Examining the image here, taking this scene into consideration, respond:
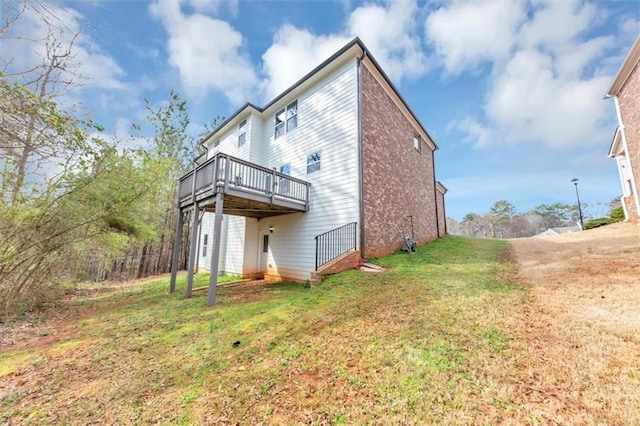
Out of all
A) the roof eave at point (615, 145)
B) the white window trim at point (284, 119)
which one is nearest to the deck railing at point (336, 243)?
the white window trim at point (284, 119)

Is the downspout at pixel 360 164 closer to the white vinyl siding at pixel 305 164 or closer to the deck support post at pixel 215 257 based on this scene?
the white vinyl siding at pixel 305 164

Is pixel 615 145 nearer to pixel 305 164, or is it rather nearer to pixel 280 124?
pixel 305 164

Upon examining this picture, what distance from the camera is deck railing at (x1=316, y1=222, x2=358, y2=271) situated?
27.3 ft

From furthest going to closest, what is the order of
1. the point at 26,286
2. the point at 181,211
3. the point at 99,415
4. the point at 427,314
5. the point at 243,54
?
the point at 243,54, the point at 181,211, the point at 26,286, the point at 427,314, the point at 99,415

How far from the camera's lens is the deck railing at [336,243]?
8328 millimetres

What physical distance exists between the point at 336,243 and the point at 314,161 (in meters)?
3.52

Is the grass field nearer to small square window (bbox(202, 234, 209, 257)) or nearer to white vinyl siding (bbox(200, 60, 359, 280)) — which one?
white vinyl siding (bbox(200, 60, 359, 280))

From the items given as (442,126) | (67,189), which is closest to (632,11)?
(442,126)

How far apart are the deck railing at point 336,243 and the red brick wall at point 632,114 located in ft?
43.9

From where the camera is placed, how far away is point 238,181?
746cm

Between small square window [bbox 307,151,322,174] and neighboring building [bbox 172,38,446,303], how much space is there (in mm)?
40

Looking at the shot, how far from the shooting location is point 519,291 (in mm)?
5156

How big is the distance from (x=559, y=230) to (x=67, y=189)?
176 ft

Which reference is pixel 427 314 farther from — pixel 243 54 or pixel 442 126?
pixel 442 126
